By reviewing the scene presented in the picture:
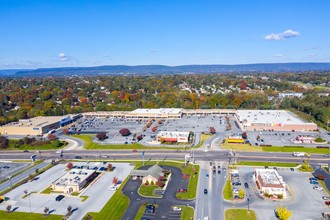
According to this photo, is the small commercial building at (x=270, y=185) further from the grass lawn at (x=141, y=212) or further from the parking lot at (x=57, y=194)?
the parking lot at (x=57, y=194)

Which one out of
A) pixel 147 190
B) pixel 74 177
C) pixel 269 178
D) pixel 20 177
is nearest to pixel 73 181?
pixel 74 177

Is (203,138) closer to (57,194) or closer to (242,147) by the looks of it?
(242,147)

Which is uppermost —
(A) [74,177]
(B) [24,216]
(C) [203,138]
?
(A) [74,177]

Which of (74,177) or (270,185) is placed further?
(74,177)

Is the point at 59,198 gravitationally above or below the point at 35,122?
below

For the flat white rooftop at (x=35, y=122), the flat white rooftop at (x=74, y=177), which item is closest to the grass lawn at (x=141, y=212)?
the flat white rooftop at (x=74, y=177)

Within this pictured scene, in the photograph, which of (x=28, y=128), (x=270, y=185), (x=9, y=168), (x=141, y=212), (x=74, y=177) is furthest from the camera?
(x=28, y=128)

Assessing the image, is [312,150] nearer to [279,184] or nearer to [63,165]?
[279,184]
